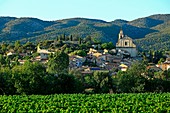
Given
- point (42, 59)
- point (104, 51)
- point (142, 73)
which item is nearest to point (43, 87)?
point (142, 73)

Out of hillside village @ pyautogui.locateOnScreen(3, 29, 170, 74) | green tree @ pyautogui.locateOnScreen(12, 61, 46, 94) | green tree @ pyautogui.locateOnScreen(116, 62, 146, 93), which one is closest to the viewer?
green tree @ pyautogui.locateOnScreen(12, 61, 46, 94)

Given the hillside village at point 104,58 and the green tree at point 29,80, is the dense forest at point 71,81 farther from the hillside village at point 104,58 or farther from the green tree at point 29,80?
the hillside village at point 104,58

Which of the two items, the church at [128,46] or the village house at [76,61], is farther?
the church at [128,46]

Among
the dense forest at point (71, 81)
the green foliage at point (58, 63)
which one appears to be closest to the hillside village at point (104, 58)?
the green foliage at point (58, 63)

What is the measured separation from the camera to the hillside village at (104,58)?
74.9 m

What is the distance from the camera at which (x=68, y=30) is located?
19250cm

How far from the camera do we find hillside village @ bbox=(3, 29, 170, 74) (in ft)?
246

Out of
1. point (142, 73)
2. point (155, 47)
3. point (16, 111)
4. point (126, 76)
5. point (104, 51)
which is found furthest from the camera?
point (155, 47)

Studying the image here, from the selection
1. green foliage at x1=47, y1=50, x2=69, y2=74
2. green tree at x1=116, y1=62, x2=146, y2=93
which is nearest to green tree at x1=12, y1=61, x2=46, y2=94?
green tree at x1=116, y1=62, x2=146, y2=93

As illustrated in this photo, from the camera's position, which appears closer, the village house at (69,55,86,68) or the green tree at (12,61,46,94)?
the green tree at (12,61,46,94)

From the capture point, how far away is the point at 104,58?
86.7 metres

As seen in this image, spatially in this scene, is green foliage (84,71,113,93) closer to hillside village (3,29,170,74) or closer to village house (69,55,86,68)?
hillside village (3,29,170,74)

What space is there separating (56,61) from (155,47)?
109465 mm

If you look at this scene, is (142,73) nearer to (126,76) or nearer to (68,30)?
(126,76)
